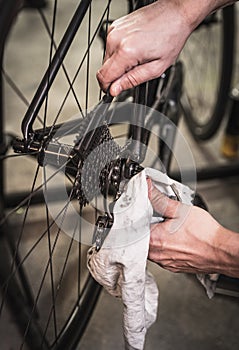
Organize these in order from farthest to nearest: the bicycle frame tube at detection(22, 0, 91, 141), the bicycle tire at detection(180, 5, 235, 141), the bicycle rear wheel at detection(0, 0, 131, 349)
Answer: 1. the bicycle tire at detection(180, 5, 235, 141)
2. the bicycle rear wheel at detection(0, 0, 131, 349)
3. the bicycle frame tube at detection(22, 0, 91, 141)

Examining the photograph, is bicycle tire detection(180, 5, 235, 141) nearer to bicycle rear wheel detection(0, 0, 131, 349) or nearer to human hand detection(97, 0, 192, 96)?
bicycle rear wheel detection(0, 0, 131, 349)

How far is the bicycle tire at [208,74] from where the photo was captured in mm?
1549

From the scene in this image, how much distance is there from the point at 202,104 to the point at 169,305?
2.44 feet

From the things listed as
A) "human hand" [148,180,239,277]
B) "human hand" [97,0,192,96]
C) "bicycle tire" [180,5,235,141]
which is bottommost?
"bicycle tire" [180,5,235,141]

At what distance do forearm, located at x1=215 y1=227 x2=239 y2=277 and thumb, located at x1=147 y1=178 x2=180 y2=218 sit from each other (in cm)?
7

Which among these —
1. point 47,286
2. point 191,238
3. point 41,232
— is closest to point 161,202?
point 191,238

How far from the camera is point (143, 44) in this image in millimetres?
733

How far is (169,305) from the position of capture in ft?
4.11

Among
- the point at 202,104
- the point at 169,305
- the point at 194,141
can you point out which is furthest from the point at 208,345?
the point at 202,104

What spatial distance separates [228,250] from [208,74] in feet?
4.21

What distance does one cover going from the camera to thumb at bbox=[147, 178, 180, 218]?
786 mm

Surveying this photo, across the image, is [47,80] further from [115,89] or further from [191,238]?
[191,238]

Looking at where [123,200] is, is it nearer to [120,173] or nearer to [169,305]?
[120,173]

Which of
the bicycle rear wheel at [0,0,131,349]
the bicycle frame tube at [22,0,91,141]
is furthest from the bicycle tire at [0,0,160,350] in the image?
the bicycle frame tube at [22,0,91,141]
